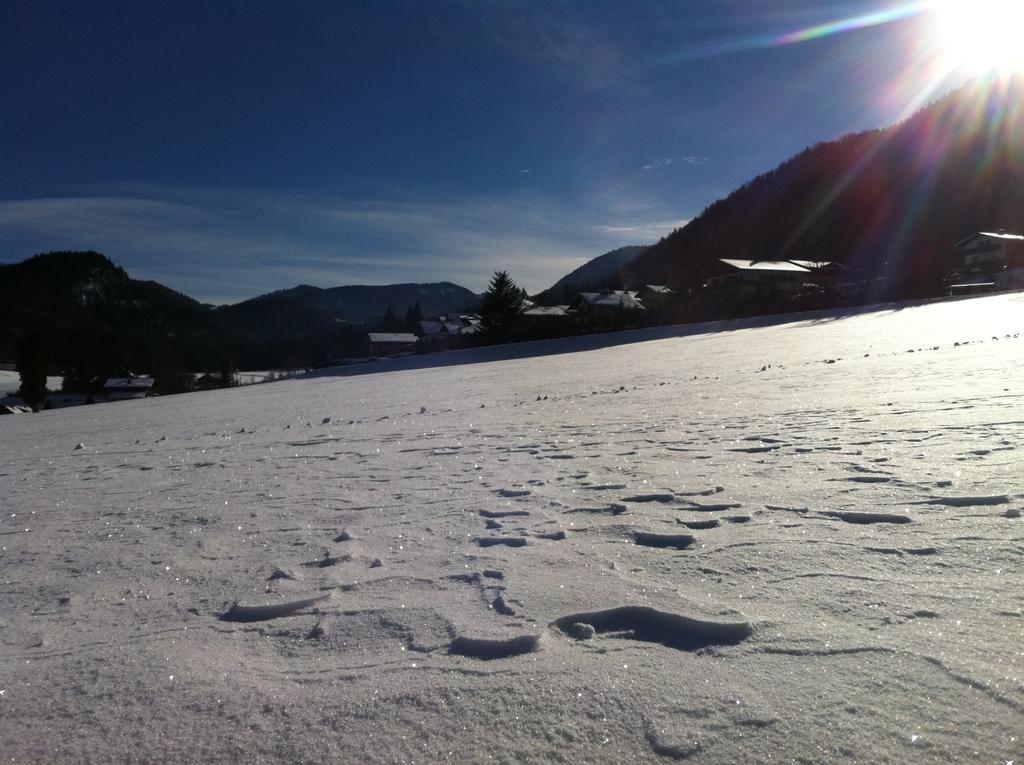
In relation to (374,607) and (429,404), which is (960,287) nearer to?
(429,404)

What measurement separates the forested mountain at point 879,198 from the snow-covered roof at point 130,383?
2209 inches

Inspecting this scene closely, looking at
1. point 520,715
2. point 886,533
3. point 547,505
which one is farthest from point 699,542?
point 520,715

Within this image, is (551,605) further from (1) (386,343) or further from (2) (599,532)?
(1) (386,343)

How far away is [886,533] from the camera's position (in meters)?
2.32

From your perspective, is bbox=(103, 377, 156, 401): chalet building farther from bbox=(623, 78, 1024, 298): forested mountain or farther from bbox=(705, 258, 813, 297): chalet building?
bbox=(623, 78, 1024, 298): forested mountain

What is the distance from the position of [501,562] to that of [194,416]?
11.0 meters

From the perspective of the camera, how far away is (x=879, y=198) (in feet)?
272

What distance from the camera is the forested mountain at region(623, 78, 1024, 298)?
2781 inches

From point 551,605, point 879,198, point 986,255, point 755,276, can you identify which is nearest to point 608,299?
point 755,276

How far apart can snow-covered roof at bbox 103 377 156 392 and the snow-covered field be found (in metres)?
58.0

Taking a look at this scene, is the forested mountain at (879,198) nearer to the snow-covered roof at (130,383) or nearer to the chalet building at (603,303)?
the chalet building at (603,303)

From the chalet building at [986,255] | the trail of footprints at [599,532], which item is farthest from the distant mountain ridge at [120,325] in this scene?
the trail of footprints at [599,532]

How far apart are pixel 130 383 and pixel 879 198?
3803 inches

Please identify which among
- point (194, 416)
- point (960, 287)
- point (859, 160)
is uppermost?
point (859, 160)
